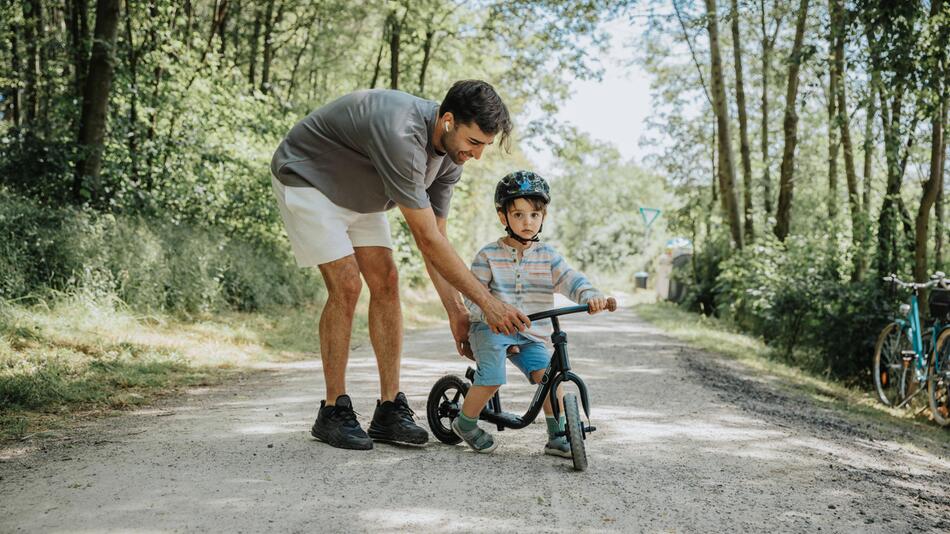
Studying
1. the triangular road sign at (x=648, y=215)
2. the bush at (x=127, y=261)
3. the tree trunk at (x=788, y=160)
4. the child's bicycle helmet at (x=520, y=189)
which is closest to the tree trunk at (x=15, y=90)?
the bush at (x=127, y=261)

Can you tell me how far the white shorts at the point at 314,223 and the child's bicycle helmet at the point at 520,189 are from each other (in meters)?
0.82

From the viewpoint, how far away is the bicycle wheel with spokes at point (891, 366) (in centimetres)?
818

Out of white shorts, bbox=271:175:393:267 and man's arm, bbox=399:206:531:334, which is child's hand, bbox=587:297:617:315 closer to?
man's arm, bbox=399:206:531:334

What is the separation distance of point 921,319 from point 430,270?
21.1 feet

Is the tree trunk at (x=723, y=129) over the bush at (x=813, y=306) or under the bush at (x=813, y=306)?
over

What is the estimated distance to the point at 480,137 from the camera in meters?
3.81

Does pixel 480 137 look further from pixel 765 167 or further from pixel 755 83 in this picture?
pixel 755 83

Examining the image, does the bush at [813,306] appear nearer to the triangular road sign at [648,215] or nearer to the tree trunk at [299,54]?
the triangular road sign at [648,215]

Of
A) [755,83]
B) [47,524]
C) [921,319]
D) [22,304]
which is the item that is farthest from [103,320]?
[755,83]

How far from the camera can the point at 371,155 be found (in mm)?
3871

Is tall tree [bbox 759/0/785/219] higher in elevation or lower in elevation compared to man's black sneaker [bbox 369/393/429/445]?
higher

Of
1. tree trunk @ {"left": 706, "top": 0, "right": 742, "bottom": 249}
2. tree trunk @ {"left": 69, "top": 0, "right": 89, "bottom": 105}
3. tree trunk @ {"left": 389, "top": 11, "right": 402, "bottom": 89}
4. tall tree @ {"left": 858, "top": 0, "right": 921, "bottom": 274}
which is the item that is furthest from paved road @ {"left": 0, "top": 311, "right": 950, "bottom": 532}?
tree trunk @ {"left": 389, "top": 11, "right": 402, "bottom": 89}

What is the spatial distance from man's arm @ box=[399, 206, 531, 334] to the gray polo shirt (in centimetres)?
9

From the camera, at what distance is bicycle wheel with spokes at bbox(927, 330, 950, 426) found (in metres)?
7.16
